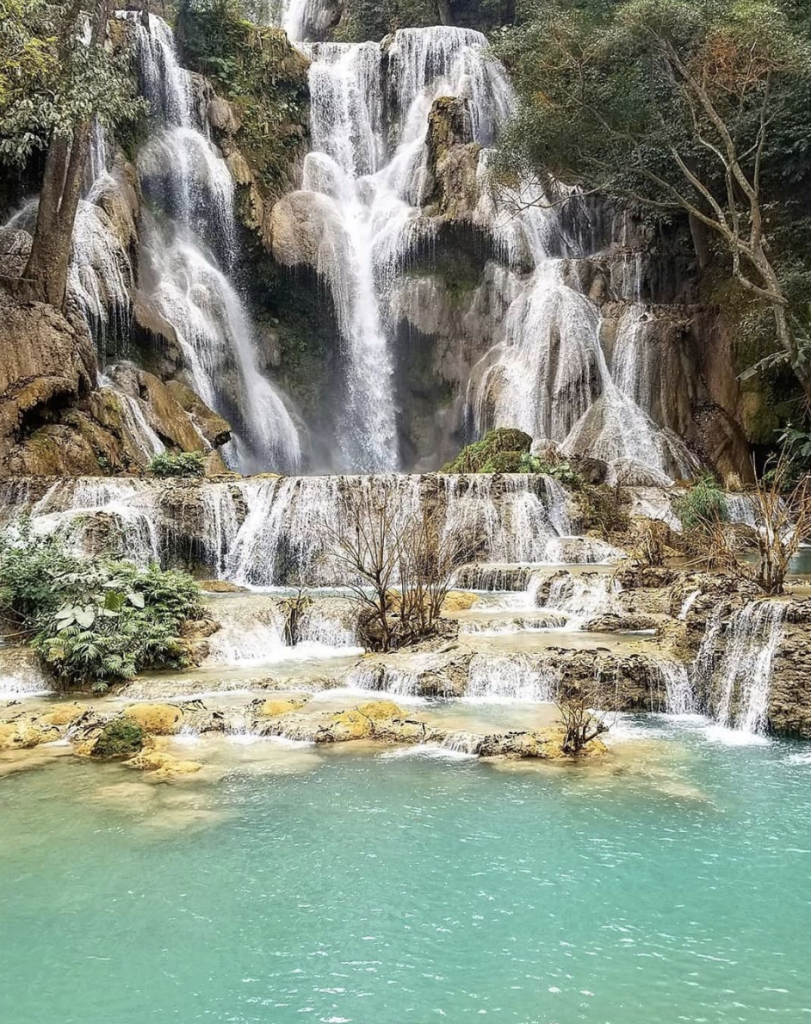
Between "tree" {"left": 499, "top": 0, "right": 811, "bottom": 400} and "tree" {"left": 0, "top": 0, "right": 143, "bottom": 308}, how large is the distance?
10.5 meters

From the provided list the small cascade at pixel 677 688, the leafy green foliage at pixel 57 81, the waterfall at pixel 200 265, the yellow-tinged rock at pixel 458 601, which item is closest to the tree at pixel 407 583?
the yellow-tinged rock at pixel 458 601

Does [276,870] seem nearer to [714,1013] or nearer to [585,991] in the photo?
[585,991]

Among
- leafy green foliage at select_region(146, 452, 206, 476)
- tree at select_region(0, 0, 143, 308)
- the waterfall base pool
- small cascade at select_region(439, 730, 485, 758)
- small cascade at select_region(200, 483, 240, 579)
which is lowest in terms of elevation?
the waterfall base pool

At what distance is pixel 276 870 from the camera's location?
230 inches

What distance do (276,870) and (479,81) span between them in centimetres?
3092

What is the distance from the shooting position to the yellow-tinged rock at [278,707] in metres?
8.86

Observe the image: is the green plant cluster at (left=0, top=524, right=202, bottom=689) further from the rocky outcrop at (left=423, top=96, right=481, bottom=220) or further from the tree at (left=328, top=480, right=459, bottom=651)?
the rocky outcrop at (left=423, top=96, right=481, bottom=220)

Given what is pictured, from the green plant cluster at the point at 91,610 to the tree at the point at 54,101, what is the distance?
9005 millimetres

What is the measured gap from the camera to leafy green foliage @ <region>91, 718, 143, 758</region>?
26.0 feet

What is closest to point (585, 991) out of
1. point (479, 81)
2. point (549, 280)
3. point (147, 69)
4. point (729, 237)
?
point (729, 237)

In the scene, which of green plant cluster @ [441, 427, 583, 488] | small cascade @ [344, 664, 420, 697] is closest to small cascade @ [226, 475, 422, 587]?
green plant cluster @ [441, 427, 583, 488]

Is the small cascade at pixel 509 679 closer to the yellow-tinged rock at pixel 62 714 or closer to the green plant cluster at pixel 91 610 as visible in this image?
the green plant cluster at pixel 91 610

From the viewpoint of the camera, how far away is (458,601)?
1348cm

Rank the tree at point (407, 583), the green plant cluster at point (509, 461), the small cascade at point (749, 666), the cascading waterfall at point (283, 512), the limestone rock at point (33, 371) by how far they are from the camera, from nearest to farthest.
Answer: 1. the small cascade at point (749, 666)
2. the tree at point (407, 583)
3. the cascading waterfall at point (283, 512)
4. the limestone rock at point (33, 371)
5. the green plant cluster at point (509, 461)
